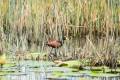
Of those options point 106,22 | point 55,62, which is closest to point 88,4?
point 106,22

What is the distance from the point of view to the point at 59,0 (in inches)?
317

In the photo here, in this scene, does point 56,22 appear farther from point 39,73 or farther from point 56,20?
point 39,73

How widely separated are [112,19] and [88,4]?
0.46 m

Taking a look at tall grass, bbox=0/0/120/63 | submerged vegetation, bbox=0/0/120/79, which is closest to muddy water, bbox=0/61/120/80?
submerged vegetation, bbox=0/0/120/79

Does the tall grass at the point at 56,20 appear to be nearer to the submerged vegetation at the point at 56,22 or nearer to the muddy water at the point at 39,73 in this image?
the submerged vegetation at the point at 56,22

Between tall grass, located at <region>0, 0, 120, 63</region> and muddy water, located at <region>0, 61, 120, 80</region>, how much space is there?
4.52 feet

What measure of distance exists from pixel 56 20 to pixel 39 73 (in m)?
2.13

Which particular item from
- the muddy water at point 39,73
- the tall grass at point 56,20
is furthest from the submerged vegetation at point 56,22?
the muddy water at point 39,73

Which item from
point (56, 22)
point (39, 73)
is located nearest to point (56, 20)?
point (56, 22)

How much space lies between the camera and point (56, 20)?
8070 millimetres

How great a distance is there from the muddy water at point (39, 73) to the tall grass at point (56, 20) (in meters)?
1.38

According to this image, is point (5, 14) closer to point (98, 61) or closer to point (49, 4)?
point (49, 4)

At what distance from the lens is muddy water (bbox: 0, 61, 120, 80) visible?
577 cm

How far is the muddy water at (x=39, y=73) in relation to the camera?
5.77 m
